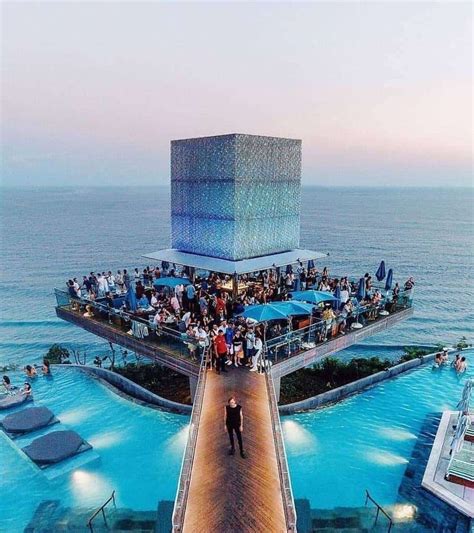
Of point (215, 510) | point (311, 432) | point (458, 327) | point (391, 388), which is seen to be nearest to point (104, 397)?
point (311, 432)

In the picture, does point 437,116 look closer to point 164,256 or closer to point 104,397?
point 164,256

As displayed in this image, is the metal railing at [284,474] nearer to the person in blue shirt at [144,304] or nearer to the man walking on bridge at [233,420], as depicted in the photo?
the man walking on bridge at [233,420]

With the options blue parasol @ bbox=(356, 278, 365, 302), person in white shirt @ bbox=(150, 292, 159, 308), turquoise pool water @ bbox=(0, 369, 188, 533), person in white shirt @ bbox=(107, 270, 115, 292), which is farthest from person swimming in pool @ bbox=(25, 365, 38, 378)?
blue parasol @ bbox=(356, 278, 365, 302)

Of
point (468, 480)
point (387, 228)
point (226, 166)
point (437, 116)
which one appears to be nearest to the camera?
point (468, 480)

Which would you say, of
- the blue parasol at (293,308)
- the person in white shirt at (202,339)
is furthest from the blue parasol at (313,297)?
the person in white shirt at (202,339)

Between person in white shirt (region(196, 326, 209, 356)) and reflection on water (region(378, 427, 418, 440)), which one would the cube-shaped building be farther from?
reflection on water (region(378, 427, 418, 440))

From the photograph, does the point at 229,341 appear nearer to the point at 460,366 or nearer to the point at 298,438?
the point at 298,438
